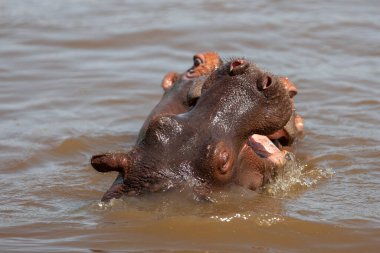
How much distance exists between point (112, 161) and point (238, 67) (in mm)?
1126

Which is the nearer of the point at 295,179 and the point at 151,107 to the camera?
the point at 295,179

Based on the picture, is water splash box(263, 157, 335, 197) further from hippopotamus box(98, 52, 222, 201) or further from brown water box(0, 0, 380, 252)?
hippopotamus box(98, 52, 222, 201)

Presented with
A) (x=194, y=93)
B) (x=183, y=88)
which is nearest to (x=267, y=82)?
(x=194, y=93)

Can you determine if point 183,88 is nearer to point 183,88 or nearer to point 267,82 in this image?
point 183,88

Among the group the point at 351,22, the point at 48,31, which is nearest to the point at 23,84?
the point at 48,31

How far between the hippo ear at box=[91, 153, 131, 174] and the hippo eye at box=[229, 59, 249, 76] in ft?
3.17

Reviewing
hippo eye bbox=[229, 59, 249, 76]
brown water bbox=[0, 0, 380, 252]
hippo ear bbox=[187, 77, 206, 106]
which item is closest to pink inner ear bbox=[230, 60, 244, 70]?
hippo eye bbox=[229, 59, 249, 76]

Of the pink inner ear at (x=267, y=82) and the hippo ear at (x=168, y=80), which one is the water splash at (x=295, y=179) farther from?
the hippo ear at (x=168, y=80)

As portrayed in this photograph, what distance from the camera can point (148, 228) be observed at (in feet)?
21.4

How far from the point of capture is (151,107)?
1091 centimetres

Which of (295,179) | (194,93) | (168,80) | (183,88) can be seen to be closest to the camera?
(295,179)

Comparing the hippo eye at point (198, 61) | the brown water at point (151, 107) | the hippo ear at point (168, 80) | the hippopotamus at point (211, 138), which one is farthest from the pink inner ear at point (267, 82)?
the hippo ear at point (168, 80)

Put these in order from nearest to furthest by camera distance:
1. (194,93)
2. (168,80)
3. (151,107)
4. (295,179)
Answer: (295,179) < (194,93) < (168,80) < (151,107)

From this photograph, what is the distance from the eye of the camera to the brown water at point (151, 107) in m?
6.49
